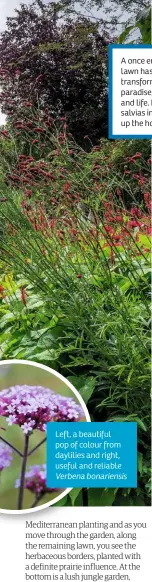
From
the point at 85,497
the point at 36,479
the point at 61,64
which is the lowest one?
the point at 85,497

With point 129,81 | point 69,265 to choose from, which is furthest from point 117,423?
point 129,81

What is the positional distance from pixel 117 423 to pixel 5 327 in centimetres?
133

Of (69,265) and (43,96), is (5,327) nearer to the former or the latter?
(69,265)

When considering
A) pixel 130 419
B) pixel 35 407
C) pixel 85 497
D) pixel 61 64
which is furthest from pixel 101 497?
pixel 61 64

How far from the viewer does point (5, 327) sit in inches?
157

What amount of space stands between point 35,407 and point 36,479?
29cm

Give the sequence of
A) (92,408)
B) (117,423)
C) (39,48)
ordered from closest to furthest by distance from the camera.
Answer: (117,423) → (92,408) → (39,48)

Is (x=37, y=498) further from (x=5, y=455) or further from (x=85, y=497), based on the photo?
(x=85, y=497)

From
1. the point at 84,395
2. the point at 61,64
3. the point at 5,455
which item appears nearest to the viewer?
the point at 5,455

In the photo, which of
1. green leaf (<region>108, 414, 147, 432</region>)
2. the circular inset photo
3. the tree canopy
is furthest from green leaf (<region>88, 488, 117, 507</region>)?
the tree canopy
